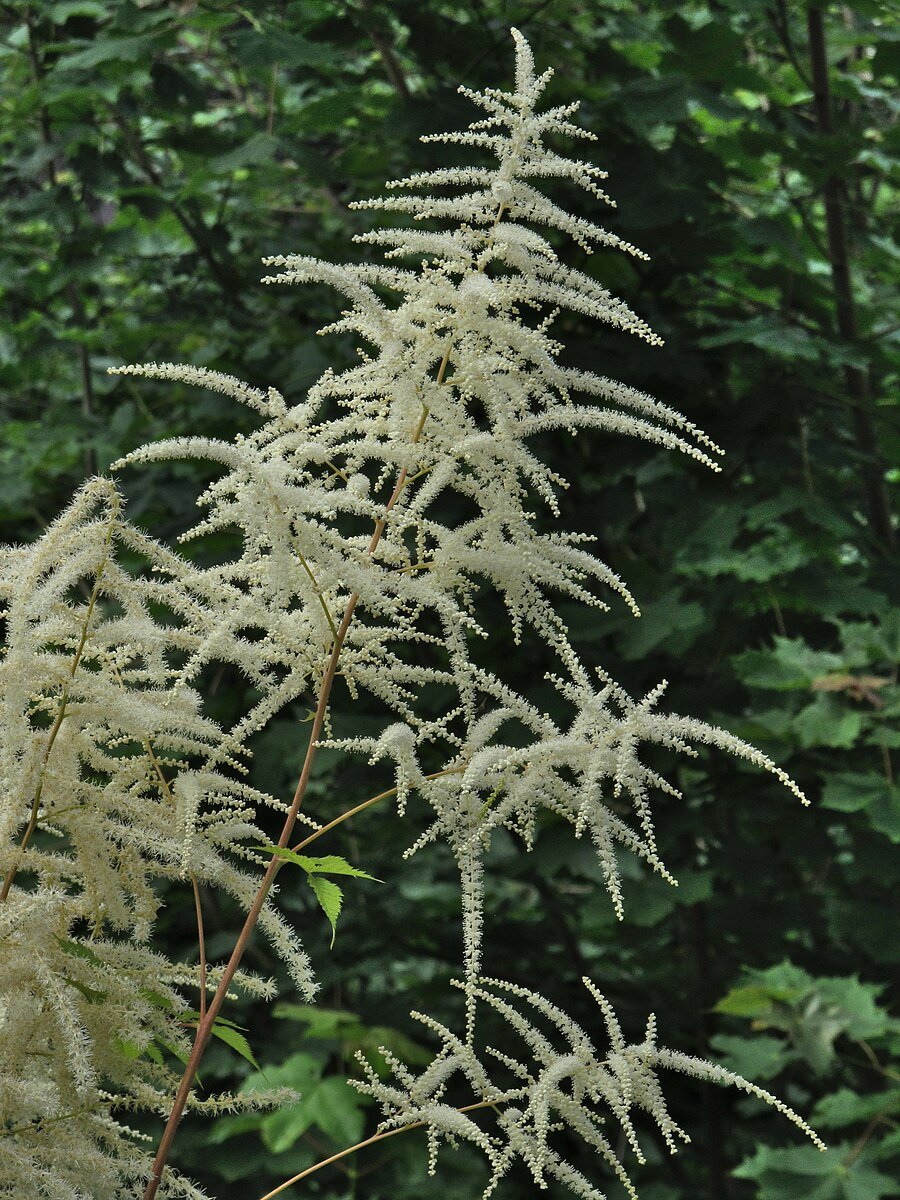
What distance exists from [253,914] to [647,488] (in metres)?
2.49

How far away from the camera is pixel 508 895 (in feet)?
15.3

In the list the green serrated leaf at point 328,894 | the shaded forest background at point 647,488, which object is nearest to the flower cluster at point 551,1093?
the green serrated leaf at point 328,894

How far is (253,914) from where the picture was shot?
1.29 m

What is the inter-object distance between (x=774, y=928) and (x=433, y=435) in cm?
311

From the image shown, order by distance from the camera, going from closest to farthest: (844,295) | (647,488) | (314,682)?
(314,682) → (647,488) → (844,295)

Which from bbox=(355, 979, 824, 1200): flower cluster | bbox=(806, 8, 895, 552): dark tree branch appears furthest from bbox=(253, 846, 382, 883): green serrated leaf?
bbox=(806, 8, 895, 552): dark tree branch

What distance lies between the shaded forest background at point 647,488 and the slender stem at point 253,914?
1.66 m

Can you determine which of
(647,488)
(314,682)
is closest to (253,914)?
(314,682)

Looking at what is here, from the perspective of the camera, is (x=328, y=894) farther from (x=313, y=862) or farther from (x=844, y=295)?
(x=844, y=295)

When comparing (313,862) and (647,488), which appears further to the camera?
(647,488)

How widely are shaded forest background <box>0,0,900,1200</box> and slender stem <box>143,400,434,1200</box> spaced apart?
1.66 m

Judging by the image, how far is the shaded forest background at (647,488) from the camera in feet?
11.0

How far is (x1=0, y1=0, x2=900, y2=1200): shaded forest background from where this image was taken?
3348 mm

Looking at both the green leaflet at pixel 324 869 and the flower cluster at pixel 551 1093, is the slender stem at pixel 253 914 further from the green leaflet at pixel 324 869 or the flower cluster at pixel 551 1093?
the flower cluster at pixel 551 1093
